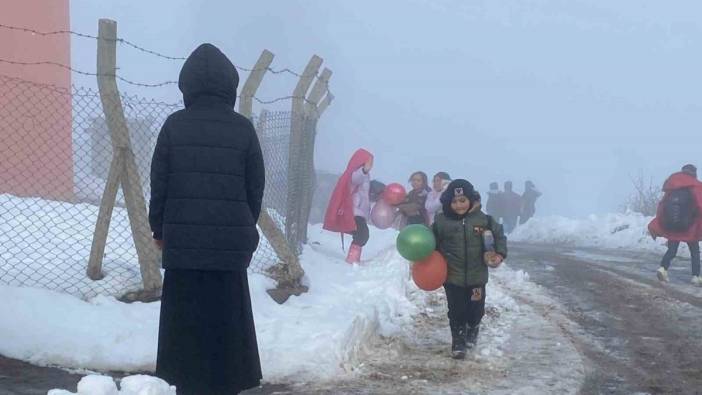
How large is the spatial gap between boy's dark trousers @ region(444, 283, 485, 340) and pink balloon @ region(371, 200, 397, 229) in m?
6.14

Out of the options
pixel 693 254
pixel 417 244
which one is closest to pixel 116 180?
pixel 417 244

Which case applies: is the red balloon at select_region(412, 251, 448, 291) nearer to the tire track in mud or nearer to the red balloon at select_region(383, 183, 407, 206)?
the tire track in mud

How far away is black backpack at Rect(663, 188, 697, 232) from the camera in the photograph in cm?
1186

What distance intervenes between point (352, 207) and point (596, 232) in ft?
44.5

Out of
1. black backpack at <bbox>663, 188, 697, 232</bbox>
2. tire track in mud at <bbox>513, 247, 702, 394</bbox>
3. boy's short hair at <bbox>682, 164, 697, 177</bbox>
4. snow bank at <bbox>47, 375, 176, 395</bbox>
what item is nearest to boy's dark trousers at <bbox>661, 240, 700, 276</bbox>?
black backpack at <bbox>663, 188, 697, 232</bbox>

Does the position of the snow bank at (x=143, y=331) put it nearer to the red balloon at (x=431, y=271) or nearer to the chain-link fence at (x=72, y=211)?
the chain-link fence at (x=72, y=211)

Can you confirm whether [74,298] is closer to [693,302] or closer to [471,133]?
[693,302]

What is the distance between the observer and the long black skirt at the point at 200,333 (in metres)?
4.28

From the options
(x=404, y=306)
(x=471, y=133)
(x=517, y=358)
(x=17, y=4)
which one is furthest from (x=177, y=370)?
(x=471, y=133)

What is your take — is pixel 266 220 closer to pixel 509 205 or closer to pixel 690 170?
pixel 690 170

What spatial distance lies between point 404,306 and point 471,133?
18332 cm

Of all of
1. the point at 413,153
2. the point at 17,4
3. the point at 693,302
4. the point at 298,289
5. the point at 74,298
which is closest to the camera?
the point at 74,298

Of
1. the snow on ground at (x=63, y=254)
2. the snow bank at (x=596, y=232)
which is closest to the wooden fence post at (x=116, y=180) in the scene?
the snow on ground at (x=63, y=254)

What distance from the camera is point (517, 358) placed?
22.9 feet
